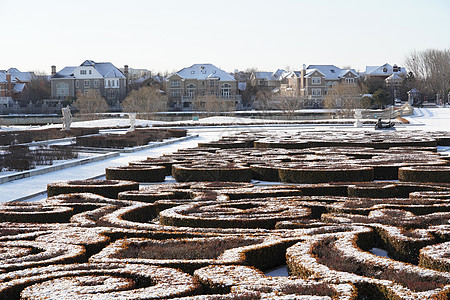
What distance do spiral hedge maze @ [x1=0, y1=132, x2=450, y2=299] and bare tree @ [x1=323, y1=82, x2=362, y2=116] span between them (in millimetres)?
40287

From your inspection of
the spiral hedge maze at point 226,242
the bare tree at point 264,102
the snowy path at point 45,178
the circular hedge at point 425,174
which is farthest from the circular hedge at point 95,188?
the bare tree at point 264,102

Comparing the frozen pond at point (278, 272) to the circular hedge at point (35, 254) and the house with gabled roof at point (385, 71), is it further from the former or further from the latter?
the house with gabled roof at point (385, 71)

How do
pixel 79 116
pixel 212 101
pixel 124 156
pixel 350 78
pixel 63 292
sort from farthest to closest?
pixel 350 78 → pixel 212 101 → pixel 79 116 → pixel 124 156 → pixel 63 292

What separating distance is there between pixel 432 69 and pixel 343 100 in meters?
29.8

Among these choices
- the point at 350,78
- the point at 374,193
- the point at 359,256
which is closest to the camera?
the point at 359,256

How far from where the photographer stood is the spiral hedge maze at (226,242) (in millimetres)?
4777

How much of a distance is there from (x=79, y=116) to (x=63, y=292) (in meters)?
48.9


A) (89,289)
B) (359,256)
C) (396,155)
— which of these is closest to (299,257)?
(359,256)

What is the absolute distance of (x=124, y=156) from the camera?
65.0 feet

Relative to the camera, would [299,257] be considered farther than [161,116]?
No

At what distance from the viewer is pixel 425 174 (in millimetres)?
11562

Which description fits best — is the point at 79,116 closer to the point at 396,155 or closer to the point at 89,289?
the point at 396,155

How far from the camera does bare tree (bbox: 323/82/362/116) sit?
4969 cm

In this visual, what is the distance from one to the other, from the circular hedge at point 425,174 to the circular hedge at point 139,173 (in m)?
4.93
